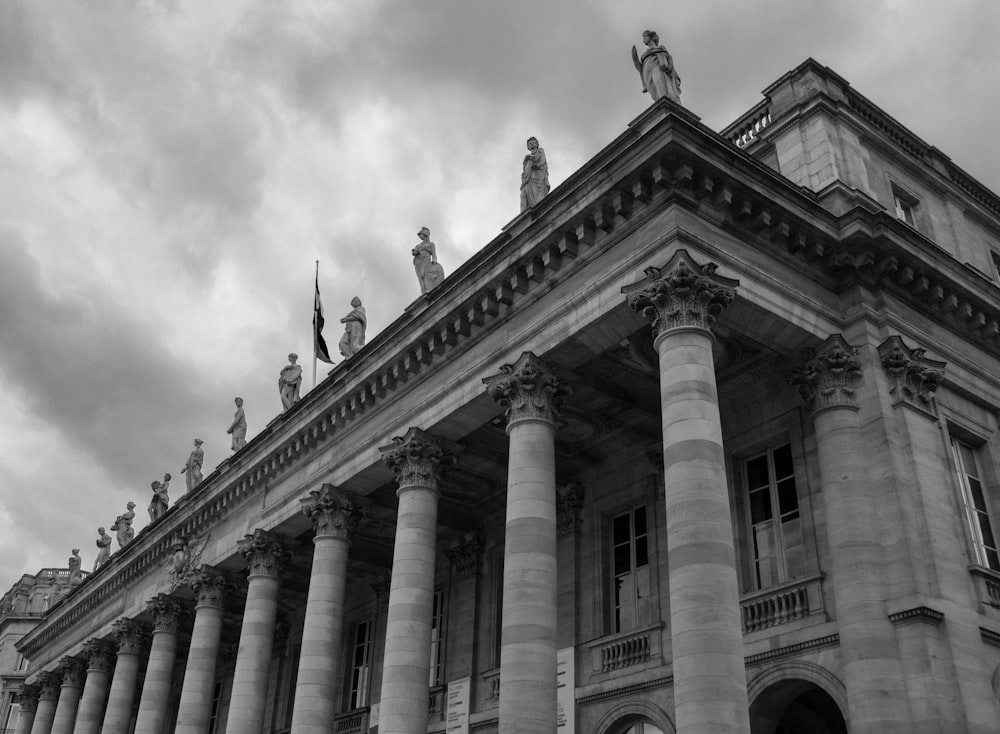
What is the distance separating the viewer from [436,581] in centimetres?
2811

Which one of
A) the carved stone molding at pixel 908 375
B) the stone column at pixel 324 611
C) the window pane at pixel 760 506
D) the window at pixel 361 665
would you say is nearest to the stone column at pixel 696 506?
the carved stone molding at pixel 908 375

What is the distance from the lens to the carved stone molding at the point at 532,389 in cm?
1909

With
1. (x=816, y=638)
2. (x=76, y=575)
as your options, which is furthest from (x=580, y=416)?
(x=76, y=575)

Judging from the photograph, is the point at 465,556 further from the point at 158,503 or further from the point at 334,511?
the point at 158,503

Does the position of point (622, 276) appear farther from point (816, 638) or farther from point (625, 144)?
point (816, 638)

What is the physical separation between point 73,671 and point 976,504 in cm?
3737

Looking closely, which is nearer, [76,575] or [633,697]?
[633,697]

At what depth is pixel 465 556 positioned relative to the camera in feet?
89.3

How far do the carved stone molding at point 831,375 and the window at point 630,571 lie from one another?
18.5 ft

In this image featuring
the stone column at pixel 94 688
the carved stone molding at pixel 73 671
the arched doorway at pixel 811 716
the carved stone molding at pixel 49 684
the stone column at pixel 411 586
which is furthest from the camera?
the carved stone molding at pixel 49 684

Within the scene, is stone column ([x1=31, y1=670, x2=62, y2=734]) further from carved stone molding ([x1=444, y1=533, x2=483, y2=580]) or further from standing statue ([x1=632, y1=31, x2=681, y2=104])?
standing statue ([x1=632, y1=31, x2=681, y2=104])

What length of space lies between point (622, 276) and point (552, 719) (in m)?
7.74

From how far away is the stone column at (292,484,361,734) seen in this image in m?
22.8

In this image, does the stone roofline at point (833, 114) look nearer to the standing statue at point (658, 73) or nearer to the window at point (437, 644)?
the standing statue at point (658, 73)
